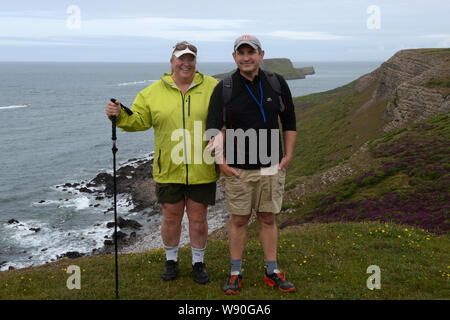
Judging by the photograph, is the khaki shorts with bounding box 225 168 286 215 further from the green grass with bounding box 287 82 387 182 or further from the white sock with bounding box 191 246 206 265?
the green grass with bounding box 287 82 387 182

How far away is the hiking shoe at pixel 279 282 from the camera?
7.04 m

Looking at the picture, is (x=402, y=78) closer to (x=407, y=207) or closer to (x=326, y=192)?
(x=326, y=192)

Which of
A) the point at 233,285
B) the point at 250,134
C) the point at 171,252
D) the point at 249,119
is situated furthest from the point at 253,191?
the point at 171,252

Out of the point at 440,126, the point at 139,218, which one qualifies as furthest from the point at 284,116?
the point at 139,218

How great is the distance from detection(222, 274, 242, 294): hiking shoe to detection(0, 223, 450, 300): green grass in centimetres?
12

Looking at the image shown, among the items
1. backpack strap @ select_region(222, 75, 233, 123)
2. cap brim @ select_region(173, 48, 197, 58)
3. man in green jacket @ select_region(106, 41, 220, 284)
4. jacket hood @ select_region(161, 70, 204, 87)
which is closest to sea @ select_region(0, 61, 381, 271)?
man in green jacket @ select_region(106, 41, 220, 284)

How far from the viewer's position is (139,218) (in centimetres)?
3700

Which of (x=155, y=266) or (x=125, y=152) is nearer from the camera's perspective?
(x=155, y=266)

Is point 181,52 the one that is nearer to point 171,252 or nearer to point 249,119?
point 249,119

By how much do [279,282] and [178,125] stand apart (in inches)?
134

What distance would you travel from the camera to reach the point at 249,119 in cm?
634

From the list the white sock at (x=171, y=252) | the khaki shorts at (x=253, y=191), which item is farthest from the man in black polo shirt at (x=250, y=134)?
the white sock at (x=171, y=252)
